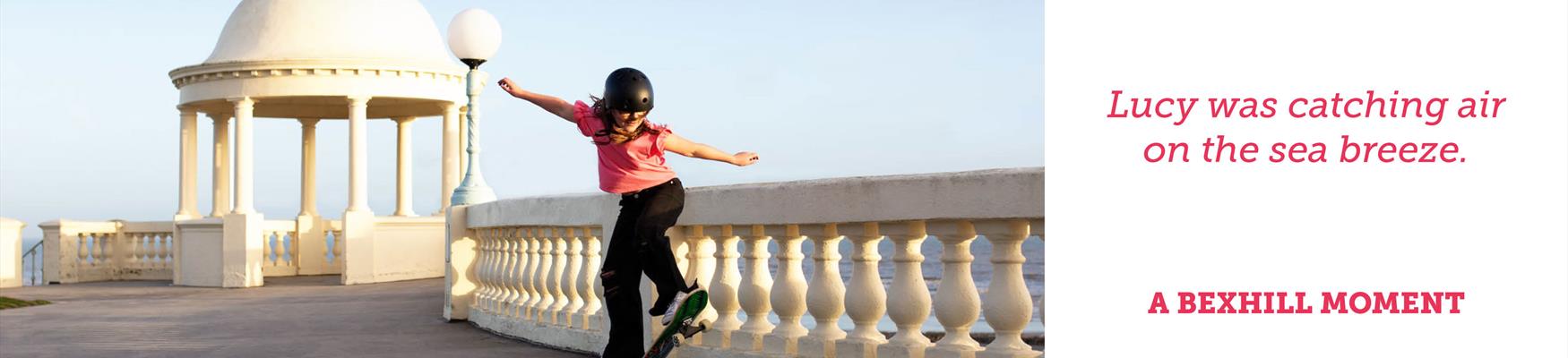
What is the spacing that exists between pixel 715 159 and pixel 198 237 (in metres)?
19.5

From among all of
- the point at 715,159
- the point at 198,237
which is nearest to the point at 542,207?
the point at 715,159

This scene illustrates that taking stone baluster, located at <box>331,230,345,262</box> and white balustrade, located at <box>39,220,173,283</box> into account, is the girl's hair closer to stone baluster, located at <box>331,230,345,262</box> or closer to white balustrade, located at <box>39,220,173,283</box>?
stone baluster, located at <box>331,230,345,262</box>

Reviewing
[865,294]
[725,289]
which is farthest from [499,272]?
[865,294]

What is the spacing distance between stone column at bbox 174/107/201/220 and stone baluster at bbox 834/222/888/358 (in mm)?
20871

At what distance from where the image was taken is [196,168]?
81.2ft

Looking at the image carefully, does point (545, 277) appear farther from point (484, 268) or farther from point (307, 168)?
point (307, 168)

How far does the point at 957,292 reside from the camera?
5.57 m

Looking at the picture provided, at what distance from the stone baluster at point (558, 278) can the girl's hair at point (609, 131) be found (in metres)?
2.83

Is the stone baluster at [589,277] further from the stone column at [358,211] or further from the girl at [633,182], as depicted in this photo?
the stone column at [358,211]
